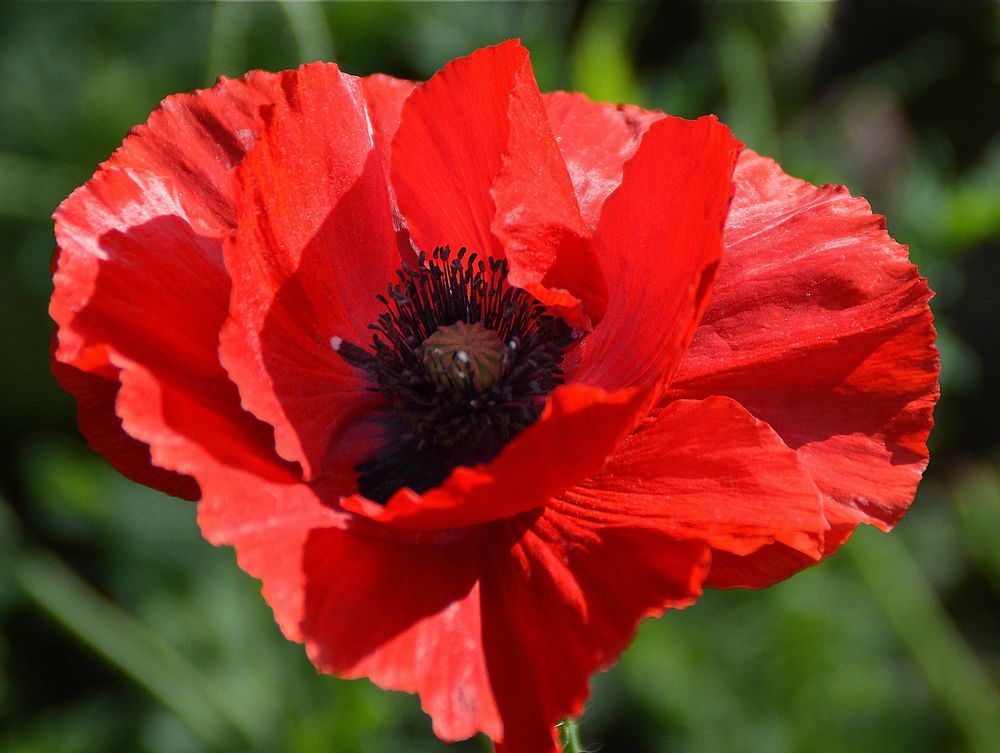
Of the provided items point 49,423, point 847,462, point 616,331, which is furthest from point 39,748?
point 847,462

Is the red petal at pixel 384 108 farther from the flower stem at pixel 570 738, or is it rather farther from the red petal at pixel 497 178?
the flower stem at pixel 570 738

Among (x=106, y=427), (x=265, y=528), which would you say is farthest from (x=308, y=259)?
(x=265, y=528)

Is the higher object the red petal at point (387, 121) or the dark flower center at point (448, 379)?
the red petal at point (387, 121)

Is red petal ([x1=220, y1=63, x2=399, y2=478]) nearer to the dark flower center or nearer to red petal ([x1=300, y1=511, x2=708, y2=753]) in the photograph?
the dark flower center

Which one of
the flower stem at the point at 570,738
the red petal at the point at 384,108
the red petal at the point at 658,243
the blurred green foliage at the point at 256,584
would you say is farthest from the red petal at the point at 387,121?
the blurred green foliage at the point at 256,584

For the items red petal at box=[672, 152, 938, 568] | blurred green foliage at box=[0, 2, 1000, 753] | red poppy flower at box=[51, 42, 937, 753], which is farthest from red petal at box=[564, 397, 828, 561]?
blurred green foliage at box=[0, 2, 1000, 753]

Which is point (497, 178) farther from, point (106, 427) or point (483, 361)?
point (106, 427)

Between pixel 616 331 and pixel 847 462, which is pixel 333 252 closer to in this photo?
pixel 616 331
